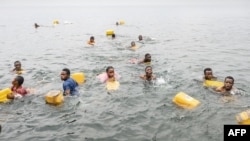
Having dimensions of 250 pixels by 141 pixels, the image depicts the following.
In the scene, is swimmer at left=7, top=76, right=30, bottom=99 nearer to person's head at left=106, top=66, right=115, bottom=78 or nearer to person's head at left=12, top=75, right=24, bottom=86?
person's head at left=12, top=75, right=24, bottom=86

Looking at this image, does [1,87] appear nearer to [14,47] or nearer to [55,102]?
[55,102]

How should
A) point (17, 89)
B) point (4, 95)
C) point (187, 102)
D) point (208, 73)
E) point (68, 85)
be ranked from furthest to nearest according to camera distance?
point (208, 73) → point (17, 89) → point (68, 85) → point (4, 95) → point (187, 102)

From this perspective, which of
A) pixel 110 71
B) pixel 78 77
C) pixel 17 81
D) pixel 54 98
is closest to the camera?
pixel 54 98

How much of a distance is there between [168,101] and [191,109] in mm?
1188

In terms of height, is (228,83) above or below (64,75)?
below

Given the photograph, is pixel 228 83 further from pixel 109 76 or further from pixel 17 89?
pixel 17 89

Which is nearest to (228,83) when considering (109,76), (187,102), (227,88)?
(227,88)

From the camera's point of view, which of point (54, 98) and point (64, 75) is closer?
point (54, 98)

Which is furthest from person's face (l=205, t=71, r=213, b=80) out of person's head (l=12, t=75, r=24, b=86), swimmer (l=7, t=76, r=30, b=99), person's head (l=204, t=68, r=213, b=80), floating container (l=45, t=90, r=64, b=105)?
person's head (l=12, t=75, r=24, b=86)

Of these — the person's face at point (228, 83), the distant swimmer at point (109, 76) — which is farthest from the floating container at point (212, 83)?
the distant swimmer at point (109, 76)

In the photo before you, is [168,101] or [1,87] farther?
[1,87]

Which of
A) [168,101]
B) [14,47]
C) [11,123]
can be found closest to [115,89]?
[168,101]

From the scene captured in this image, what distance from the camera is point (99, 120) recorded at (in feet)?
30.8

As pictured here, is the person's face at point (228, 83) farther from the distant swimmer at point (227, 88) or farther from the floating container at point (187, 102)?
the floating container at point (187, 102)
